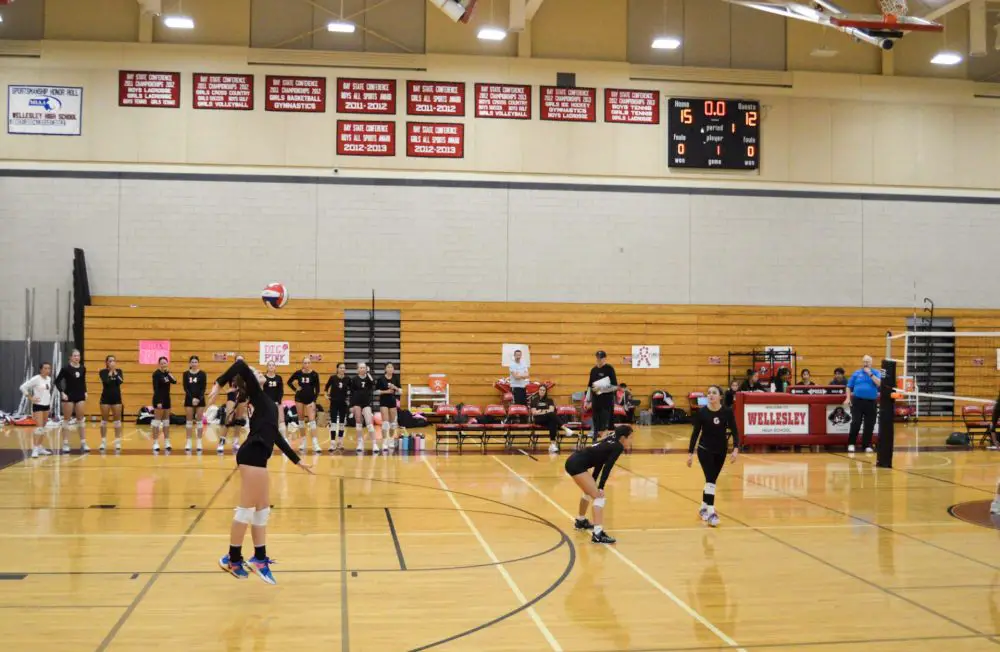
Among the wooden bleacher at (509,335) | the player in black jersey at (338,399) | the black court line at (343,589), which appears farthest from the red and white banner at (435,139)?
the black court line at (343,589)

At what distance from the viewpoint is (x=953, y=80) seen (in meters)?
27.6

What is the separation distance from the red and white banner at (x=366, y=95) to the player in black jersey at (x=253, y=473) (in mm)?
18156

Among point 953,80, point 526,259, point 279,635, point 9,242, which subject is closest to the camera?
point 279,635

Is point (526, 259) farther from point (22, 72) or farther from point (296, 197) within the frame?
point (22, 72)

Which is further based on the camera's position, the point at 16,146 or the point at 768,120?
the point at 768,120

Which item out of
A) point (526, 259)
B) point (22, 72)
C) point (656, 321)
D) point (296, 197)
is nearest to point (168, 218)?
point (296, 197)

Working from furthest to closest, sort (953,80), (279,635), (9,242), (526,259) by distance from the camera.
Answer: (953,80)
(526,259)
(9,242)
(279,635)

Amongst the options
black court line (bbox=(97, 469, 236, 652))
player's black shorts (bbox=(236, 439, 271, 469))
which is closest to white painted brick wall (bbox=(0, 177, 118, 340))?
black court line (bbox=(97, 469, 236, 652))

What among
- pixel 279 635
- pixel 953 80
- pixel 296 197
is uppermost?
pixel 953 80

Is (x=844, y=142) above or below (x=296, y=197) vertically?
above

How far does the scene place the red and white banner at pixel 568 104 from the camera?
2584 cm

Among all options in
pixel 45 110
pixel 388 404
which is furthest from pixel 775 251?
pixel 45 110

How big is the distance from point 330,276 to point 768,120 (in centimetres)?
1355

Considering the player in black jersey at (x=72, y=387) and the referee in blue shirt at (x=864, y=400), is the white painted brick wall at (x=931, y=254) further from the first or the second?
the player in black jersey at (x=72, y=387)
